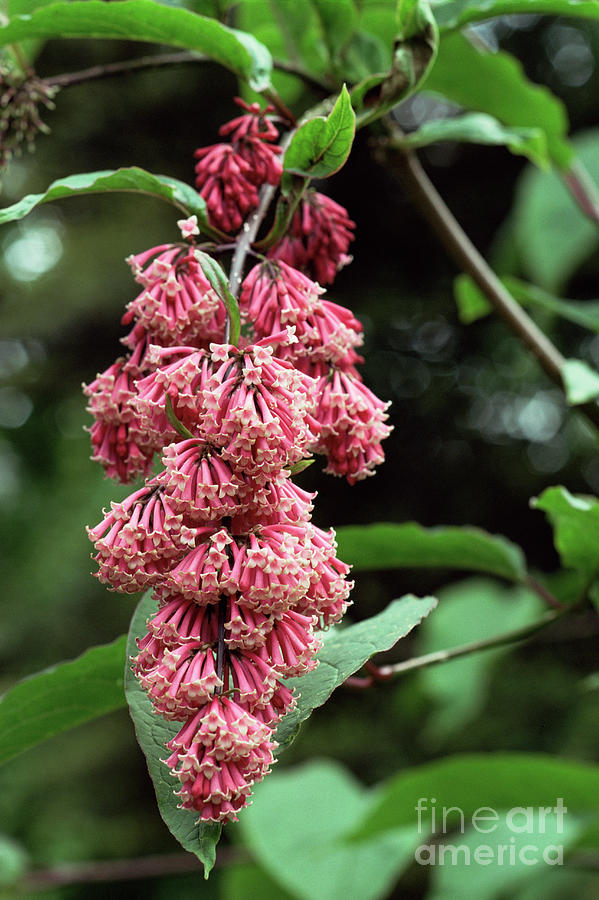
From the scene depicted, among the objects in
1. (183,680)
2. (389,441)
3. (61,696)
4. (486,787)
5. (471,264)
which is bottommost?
(389,441)

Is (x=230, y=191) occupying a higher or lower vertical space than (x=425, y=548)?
higher

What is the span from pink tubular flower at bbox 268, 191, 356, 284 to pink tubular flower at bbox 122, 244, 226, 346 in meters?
0.12

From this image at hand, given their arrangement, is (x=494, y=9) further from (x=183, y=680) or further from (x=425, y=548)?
(x=183, y=680)

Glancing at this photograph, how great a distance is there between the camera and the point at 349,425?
1.98 feet

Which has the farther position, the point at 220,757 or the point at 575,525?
the point at 575,525

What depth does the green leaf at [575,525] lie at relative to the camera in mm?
849

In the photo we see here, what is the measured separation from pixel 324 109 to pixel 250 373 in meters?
0.38

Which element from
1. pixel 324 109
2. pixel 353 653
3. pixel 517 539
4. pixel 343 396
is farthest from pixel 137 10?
pixel 517 539

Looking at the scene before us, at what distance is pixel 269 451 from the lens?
48 cm

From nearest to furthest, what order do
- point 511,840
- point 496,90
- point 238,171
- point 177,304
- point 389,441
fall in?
point 177,304 < point 238,171 < point 496,90 < point 511,840 < point 389,441

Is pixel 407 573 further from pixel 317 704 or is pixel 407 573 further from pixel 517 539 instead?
pixel 317 704

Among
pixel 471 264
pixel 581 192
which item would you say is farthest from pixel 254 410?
pixel 581 192

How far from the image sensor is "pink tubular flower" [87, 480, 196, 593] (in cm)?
50

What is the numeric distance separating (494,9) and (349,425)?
0.53 metres
